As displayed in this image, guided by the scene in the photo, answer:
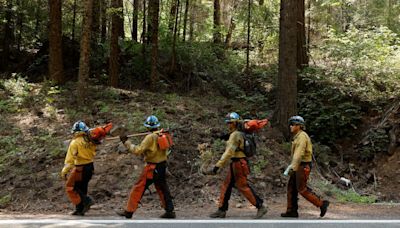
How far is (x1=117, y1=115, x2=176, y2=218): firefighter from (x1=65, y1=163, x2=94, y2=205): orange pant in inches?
32.2

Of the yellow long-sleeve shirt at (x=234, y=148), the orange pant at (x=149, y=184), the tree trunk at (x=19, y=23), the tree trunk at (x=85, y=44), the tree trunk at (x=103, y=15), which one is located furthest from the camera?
the tree trunk at (x=19, y=23)

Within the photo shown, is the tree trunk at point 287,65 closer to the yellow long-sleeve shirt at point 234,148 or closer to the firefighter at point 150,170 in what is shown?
the yellow long-sleeve shirt at point 234,148

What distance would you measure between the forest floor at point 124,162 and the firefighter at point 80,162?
73 centimetres

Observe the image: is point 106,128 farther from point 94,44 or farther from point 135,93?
point 94,44

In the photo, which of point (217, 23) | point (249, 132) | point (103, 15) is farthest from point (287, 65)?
point (217, 23)

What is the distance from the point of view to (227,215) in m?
A: 8.45

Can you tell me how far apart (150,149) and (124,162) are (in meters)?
3.45

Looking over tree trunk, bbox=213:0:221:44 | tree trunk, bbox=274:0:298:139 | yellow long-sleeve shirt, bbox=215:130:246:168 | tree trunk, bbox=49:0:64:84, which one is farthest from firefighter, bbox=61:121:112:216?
tree trunk, bbox=213:0:221:44

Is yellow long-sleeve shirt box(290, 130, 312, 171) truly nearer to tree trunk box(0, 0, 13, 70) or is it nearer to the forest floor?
the forest floor

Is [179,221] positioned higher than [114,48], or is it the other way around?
[114,48]

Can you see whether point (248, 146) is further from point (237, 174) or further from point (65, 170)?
point (65, 170)

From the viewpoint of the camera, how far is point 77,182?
8.12 metres

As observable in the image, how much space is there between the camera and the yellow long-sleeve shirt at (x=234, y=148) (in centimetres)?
792

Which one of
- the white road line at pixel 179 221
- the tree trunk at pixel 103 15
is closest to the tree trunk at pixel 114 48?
the tree trunk at pixel 103 15
